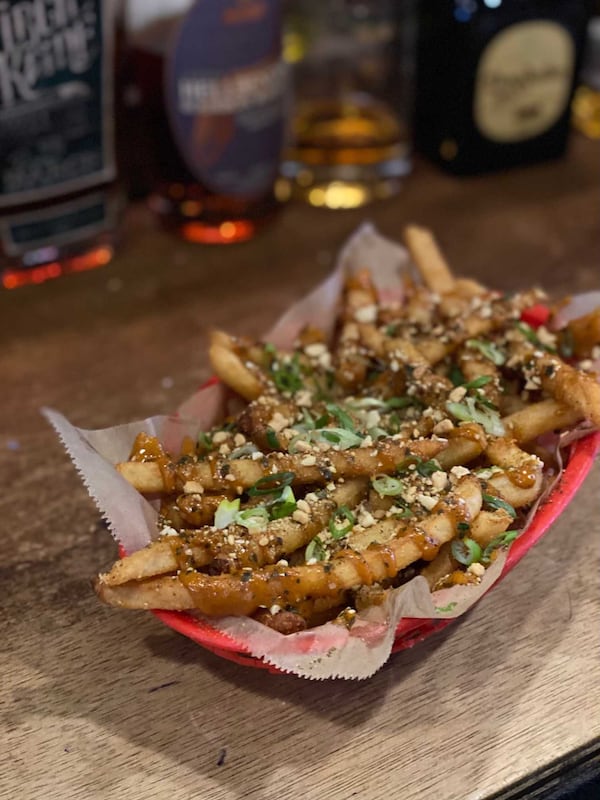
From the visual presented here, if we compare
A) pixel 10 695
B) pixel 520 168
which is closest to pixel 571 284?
pixel 520 168

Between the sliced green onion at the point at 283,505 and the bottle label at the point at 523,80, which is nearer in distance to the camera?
the sliced green onion at the point at 283,505

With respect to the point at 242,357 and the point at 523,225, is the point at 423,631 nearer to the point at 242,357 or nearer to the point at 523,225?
the point at 242,357

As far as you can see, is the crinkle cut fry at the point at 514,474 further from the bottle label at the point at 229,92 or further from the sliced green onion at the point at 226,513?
the bottle label at the point at 229,92

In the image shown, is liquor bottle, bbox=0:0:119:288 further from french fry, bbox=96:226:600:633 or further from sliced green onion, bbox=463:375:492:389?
sliced green onion, bbox=463:375:492:389

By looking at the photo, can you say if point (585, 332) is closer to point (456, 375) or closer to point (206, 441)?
point (456, 375)

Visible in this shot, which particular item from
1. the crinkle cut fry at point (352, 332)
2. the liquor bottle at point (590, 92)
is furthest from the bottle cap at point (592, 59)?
the crinkle cut fry at point (352, 332)

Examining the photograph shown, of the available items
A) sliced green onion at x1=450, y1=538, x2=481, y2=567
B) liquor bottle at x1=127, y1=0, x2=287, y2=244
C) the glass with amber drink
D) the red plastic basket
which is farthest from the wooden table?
the glass with amber drink
